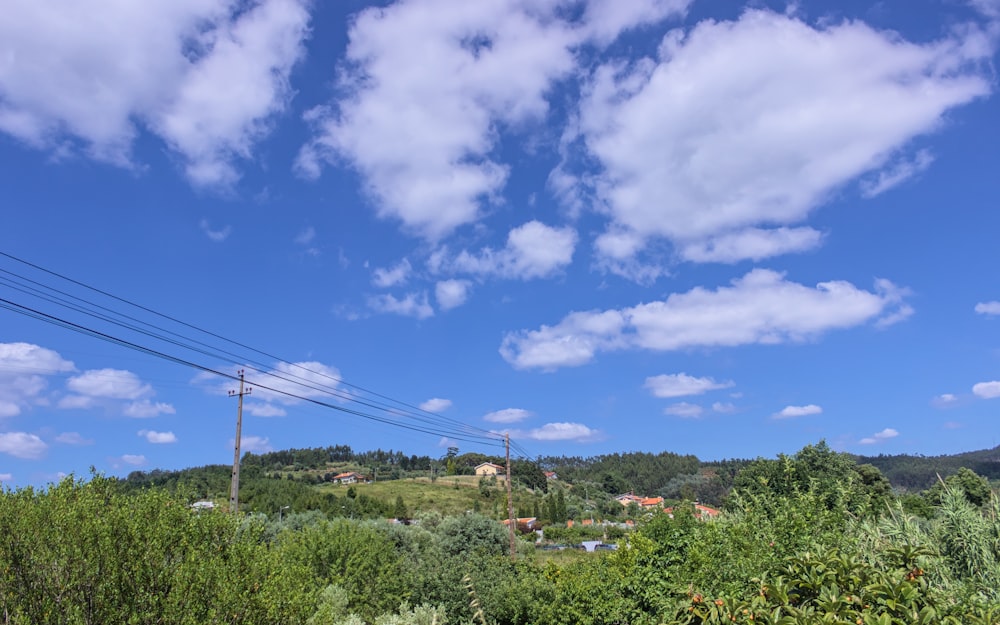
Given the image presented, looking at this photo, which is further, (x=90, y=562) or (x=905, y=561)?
Answer: (x=90, y=562)

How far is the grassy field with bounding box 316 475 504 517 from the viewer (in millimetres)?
88750

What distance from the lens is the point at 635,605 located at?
782 cm

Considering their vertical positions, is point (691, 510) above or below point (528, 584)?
above

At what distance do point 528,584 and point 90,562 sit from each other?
25.4 feet

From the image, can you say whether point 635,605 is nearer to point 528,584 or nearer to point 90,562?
point 528,584

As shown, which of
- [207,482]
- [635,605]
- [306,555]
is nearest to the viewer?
[635,605]

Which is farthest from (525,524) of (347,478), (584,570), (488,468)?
(488,468)

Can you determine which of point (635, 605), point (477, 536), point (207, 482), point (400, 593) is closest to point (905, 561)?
point (635, 605)

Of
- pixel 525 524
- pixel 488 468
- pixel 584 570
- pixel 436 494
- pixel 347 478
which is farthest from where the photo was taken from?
pixel 488 468

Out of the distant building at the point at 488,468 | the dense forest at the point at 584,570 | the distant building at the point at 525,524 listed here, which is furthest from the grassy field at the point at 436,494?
the dense forest at the point at 584,570

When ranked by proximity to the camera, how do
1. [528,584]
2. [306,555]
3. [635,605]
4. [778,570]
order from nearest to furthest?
[778,570] → [635,605] → [528,584] → [306,555]

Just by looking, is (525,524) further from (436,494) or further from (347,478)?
(347,478)

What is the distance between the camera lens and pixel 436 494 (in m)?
102

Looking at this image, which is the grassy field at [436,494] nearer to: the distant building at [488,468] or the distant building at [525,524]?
the distant building at [525,524]
